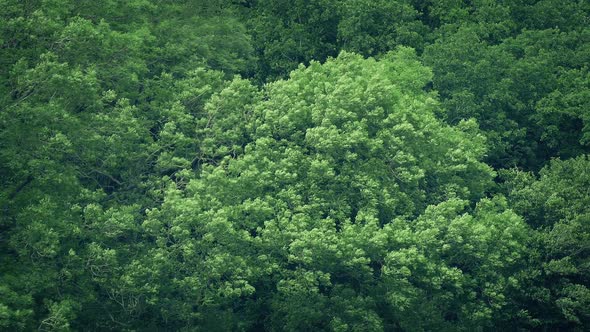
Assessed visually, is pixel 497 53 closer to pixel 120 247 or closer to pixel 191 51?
pixel 191 51

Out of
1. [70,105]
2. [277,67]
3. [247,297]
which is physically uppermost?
[70,105]

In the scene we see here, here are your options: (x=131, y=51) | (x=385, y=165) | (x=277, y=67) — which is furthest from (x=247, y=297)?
(x=277, y=67)

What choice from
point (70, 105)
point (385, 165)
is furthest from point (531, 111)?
point (70, 105)

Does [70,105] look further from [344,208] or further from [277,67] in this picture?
[277,67]

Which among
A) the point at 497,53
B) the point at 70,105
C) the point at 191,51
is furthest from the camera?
the point at 497,53

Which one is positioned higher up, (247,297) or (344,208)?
(344,208)

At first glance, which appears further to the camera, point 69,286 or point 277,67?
point 277,67

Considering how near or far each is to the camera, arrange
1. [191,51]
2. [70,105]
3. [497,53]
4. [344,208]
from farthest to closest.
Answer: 1. [497,53]
2. [191,51]
3. [344,208]
4. [70,105]
